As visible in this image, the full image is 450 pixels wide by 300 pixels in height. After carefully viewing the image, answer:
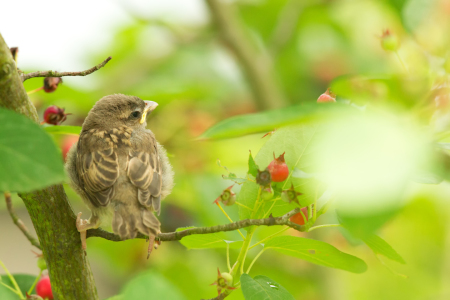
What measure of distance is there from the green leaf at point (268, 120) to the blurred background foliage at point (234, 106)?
5.31 feet

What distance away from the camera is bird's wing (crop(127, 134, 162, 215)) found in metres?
1.98

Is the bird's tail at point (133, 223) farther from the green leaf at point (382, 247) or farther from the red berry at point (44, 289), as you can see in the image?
the green leaf at point (382, 247)

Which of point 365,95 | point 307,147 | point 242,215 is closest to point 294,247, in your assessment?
point 242,215

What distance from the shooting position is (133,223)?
171 cm

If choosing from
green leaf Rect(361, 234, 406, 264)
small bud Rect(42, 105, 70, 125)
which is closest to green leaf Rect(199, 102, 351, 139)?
green leaf Rect(361, 234, 406, 264)

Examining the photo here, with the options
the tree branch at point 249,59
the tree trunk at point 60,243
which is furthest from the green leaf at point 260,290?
the tree branch at point 249,59

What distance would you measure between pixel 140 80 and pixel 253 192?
2.85m

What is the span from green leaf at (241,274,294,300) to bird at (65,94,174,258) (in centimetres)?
46

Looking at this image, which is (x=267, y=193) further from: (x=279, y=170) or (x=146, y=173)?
(x=146, y=173)

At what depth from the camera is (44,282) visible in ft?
5.82

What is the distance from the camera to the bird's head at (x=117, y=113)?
2438 millimetres

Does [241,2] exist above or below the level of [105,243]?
above

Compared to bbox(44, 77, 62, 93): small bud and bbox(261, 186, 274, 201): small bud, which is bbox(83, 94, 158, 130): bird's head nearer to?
bbox(44, 77, 62, 93): small bud

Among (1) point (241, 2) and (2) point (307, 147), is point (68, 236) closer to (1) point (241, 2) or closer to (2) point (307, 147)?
(2) point (307, 147)
